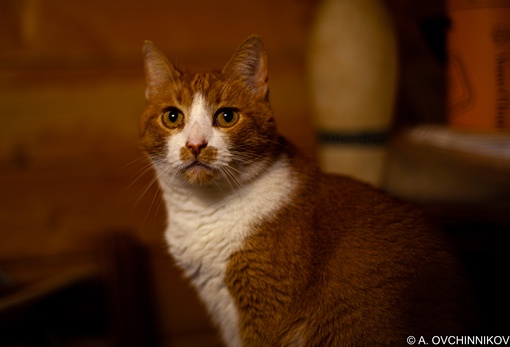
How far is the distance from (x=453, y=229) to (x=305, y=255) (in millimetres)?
546

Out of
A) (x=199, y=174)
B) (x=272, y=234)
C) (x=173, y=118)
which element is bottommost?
(x=272, y=234)

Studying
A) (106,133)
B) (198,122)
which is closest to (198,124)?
(198,122)

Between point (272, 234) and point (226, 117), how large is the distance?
246 millimetres

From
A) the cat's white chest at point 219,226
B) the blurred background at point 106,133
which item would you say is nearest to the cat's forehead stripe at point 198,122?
the cat's white chest at point 219,226

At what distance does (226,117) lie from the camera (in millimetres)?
907

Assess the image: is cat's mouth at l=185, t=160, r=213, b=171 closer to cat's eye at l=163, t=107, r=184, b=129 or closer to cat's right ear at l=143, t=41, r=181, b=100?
cat's eye at l=163, t=107, r=184, b=129

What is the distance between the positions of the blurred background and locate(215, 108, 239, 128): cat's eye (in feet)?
1.90

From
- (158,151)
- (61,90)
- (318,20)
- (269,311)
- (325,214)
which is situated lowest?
(269,311)

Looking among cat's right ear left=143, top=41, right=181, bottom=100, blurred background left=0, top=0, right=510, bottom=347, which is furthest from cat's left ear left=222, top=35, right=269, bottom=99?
blurred background left=0, top=0, right=510, bottom=347

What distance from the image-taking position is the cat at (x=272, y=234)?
0.82 m

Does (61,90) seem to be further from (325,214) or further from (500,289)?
(500,289)

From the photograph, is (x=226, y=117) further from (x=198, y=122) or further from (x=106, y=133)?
(x=106, y=133)

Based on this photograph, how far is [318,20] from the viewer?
122cm

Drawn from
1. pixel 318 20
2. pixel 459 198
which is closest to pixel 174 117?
pixel 318 20
